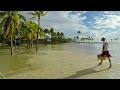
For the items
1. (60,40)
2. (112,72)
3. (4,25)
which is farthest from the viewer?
(60,40)

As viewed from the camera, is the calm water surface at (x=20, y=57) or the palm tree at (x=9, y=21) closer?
the calm water surface at (x=20, y=57)

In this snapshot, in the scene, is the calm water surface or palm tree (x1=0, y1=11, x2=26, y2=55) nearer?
the calm water surface

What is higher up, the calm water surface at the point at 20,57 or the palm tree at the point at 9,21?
the palm tree at the point at 9,21

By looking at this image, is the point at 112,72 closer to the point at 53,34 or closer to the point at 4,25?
the point at 4,25

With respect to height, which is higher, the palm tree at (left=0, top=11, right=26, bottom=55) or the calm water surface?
the palm tree at (left=0, top=11, right=26, bottom=55)

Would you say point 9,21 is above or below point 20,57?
above

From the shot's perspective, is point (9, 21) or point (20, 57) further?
point (9, 21)

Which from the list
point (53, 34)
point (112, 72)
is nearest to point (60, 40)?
point (53, 34)
